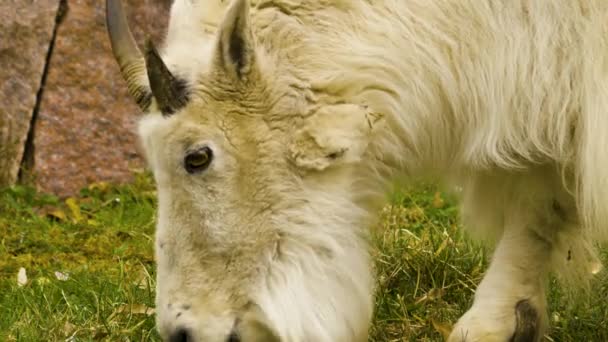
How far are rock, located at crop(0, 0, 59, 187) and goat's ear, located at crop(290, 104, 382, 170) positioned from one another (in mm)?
3400

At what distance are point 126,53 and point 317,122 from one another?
669 millimetres

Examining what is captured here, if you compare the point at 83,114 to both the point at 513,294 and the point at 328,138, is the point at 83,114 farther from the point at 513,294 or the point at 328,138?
the point at 328,138

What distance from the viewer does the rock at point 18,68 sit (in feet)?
22.1

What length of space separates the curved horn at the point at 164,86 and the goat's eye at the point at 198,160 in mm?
147

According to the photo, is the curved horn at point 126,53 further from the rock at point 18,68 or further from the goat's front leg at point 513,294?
the rock at point 18,68

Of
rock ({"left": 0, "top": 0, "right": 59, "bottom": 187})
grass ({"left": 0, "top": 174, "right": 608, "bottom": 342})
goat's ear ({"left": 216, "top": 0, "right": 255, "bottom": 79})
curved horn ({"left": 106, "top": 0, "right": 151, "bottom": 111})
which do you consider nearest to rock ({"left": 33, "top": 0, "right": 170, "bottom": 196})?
rock ({"left": 0, "top": 0, "right": 59, "bottom": 187})

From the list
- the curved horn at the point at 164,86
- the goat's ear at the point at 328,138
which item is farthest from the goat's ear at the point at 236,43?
the goat's ear at the point at 328,138

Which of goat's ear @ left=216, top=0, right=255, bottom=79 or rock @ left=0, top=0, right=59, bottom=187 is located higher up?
goat's ear @ left=216, top=0, right=255, bottom=79

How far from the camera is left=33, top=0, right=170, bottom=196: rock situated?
687 cm

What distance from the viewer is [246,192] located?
373 cm

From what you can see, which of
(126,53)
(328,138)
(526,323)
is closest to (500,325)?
(526,323)

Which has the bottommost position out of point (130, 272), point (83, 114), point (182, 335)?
point (83, 114)

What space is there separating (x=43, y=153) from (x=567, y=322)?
11.0 ft

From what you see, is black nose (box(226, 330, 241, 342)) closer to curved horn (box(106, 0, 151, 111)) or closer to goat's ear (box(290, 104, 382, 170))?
goat's ear (box(290, 104, 382, 170))
